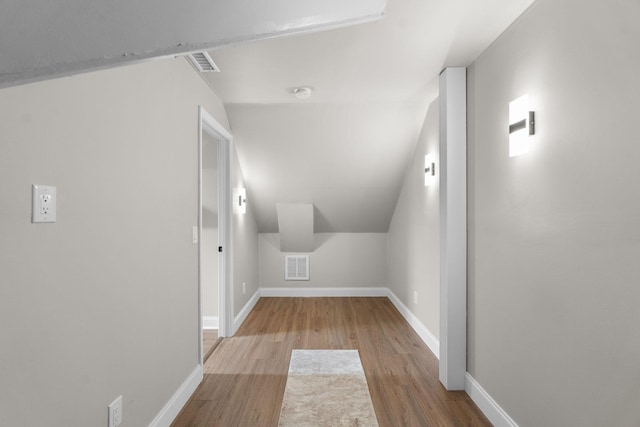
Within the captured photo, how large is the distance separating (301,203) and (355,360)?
231cm

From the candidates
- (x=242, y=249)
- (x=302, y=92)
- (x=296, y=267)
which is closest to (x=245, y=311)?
(x=242, y=249)

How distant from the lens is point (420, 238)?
3764mm

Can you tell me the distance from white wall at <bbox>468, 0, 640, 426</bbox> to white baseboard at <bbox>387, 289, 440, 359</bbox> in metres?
0.87

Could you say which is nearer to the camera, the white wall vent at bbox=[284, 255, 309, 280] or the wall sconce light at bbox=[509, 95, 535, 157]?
the wall sconce light at bbox=[509, 95, 535, 157]

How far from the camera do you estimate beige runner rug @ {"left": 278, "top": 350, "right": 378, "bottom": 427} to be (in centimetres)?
220

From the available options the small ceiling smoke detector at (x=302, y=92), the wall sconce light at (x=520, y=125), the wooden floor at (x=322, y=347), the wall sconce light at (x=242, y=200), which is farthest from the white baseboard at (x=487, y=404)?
the wall sconce light at (x=242, y=200)

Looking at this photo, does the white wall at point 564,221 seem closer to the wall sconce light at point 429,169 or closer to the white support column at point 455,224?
the white support column at point 455,224

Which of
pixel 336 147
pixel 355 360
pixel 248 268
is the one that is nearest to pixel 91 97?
pixel 355 360

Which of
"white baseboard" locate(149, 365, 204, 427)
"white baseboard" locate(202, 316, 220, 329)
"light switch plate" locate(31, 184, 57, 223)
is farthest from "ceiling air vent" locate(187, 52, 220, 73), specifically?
"white baseboard" locate(202, 316, 220, 329)

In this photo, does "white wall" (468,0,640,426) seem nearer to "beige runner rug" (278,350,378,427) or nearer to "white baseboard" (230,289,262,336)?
"beige runner rug" (278,350,378,427)

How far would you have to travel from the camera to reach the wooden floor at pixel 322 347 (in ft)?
7.41

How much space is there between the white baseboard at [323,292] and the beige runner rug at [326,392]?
2.13 meters

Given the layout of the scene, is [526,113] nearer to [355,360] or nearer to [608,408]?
[608,408]

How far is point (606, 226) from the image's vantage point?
4.51 feet
